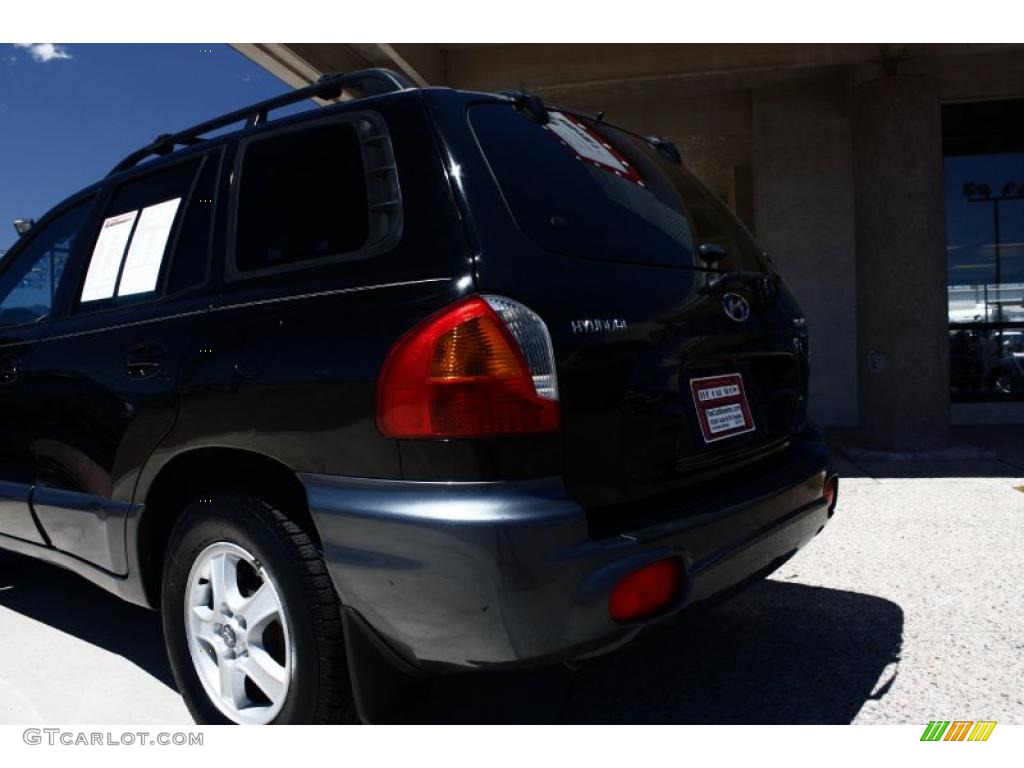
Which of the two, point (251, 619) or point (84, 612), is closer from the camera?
point (251, 619)

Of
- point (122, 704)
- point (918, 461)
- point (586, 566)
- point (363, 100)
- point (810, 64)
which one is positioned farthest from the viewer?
point (810, 64)

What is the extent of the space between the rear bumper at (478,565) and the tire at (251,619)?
14cm

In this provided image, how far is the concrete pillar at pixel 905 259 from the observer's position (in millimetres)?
7117

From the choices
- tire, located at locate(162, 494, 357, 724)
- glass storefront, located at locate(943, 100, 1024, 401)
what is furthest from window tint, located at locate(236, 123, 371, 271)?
glass storefront, located at locate(943, 100, 1024, 401)

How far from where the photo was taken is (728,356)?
90.7 inches

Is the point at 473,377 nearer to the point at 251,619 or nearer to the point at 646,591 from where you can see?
the point at 646,591

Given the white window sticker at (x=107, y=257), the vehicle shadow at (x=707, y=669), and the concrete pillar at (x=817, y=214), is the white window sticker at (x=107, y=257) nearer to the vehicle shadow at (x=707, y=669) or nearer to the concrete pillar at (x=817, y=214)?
the vehicle shadow at (x=707, y=669)

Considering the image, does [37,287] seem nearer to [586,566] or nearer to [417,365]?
[417,365]

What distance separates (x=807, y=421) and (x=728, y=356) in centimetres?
79

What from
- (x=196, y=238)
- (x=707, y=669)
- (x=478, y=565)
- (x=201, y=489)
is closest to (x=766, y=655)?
(x=707, y=669)

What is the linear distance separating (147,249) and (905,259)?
6.54 meters

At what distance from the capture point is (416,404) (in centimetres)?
180

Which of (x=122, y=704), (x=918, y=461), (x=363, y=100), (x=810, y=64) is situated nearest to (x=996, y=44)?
(x=810, y=64)

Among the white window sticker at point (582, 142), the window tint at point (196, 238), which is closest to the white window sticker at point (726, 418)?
the white window sticker at point (582, 142)
